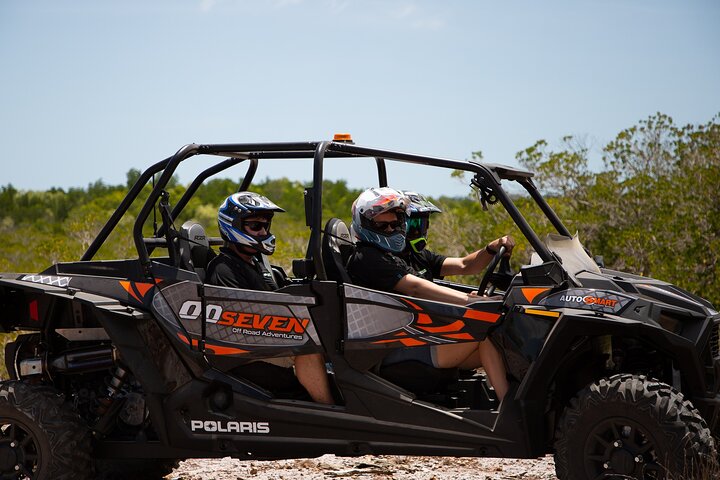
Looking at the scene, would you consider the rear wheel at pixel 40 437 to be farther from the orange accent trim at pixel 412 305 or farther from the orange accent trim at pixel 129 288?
the orange accent trim at pixel 412 305

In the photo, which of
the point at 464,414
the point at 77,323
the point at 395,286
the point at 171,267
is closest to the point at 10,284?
the point at 77,323

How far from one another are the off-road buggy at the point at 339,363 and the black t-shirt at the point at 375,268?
0.13 meters

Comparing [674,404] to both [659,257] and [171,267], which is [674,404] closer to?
[171,267]

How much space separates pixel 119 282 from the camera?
6289mm

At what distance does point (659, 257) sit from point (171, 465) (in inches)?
426

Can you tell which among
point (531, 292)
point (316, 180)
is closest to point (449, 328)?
point (531, 292)

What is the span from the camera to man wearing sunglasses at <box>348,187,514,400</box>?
571 cm

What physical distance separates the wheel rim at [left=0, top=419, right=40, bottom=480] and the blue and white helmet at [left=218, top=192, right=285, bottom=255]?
1796 mm

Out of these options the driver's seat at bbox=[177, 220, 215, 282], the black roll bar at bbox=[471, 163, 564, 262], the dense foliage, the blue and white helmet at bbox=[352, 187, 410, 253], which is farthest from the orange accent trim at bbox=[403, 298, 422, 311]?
the dense foliage

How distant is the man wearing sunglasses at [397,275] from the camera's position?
5.71m

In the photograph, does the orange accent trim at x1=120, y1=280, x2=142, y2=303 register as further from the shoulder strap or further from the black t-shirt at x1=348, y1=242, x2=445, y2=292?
the black t-shirt at x1=348, y1=242, x2=445, y2=292

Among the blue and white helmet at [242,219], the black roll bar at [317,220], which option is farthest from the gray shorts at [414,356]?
the blue and white helmet at [242,219]

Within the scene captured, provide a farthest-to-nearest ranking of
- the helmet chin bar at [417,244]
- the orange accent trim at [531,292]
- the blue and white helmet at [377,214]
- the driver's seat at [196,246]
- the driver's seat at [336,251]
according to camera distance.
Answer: the helmet chin bar at [417,244] < the driver's seat at [196,246] < the blue and white helmet at [377,214] < the driver's seat at [336,251] < the orange accent trim at [531,292]

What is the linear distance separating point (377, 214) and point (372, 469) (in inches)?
91.8
